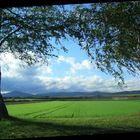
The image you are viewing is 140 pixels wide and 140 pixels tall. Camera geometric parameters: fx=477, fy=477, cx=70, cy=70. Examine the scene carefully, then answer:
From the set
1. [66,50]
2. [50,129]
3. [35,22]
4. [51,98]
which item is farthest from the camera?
[51,98]

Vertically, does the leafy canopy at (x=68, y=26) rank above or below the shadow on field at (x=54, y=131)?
above

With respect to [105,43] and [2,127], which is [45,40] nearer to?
[105,43]

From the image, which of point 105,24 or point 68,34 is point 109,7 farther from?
point 68,34

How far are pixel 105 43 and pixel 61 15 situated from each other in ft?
13.3

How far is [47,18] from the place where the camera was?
83.9ft

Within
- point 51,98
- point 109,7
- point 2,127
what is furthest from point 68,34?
point 51,98

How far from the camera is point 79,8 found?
26.6 meters

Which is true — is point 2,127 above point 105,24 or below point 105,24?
below

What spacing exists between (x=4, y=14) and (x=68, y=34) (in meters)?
3.67

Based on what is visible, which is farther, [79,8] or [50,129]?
[79,8]

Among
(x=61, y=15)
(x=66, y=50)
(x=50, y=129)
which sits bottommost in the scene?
(x=50, y=129)

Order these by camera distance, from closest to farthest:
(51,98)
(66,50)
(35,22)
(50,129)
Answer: (50,129) → (35,22) → (66,50) → (51,98)

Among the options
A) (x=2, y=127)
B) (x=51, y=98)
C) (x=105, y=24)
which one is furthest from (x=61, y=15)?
(x=51, y=98)

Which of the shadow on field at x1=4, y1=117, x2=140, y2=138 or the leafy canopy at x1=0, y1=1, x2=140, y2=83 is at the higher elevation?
the leafy canopy at x1=0, y1=1, x2=140, y2=83
